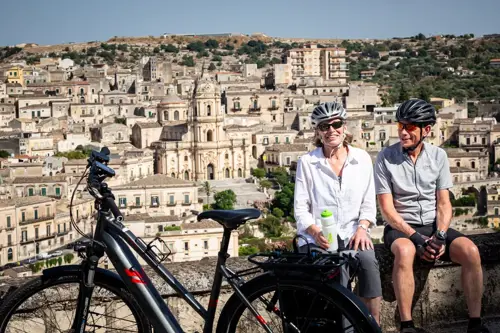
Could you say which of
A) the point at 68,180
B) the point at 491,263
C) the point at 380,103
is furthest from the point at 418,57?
the point at 491,263

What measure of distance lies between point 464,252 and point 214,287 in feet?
5.10

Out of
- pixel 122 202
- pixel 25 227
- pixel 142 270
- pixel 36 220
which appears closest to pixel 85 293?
pixel 142 270

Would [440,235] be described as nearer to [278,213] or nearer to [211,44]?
[278,213]

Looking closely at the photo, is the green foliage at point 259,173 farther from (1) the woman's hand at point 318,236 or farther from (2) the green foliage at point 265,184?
(1) the woman's hand at point 318,236

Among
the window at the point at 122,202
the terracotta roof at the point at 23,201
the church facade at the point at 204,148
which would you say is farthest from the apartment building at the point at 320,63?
the terracotta roof at the point at 23,201

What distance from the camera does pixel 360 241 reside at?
180 inches

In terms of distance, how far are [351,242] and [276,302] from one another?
0.90 meters

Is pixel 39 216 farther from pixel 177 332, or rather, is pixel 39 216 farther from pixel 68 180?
pixel 177 332

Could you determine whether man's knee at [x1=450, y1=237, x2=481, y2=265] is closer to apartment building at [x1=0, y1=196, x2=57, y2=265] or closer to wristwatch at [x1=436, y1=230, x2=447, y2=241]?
wristwatch at [x1=436, y1=230, x2=447, y2=241]

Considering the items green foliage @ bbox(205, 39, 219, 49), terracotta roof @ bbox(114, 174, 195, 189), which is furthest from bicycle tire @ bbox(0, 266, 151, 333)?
green foliage @ bbox(205, 39, 219, 49)

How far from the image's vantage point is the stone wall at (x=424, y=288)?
485 centimetres

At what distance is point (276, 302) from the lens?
12.6ft

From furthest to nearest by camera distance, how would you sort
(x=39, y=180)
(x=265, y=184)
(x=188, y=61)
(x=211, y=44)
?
(x=211, y=44) < (x=188, y=61) < (x=265, y=184) < (x=39, y=180)

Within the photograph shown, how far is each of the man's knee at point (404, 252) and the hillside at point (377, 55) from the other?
61487mm
